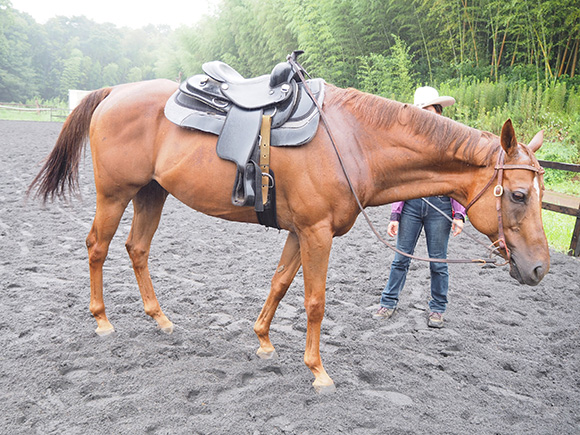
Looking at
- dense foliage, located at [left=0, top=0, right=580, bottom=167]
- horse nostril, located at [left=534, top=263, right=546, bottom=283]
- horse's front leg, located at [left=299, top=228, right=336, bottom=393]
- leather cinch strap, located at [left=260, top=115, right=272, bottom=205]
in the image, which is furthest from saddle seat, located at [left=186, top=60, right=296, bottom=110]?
dense foliage, located at [left=0, top=0, right=580, bottom=167]

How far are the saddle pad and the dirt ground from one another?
145 centimetres

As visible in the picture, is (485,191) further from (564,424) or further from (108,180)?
(108,180)

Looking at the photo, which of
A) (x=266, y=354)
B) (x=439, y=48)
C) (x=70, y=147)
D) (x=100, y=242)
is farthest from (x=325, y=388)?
(x=439, y=48)

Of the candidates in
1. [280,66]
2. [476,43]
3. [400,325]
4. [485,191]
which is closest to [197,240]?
[400,325]

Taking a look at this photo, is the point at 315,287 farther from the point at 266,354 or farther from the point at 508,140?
the point at 508,140

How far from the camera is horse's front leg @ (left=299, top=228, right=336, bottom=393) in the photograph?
2.44 metres

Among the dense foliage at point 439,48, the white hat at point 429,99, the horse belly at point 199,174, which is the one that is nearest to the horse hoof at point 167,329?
the horse belly at point 199,174

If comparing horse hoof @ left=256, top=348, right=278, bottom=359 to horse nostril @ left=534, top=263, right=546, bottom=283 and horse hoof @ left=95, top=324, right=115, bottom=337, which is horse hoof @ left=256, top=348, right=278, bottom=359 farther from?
horse nostril @ left=534, top=263, right=546, bottom=283

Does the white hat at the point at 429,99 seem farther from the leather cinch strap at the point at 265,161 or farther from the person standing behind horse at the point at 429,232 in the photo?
the leather cinch strap at the point at 265,161

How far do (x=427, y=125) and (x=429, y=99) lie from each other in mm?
1162

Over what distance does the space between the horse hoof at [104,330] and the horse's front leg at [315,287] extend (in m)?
1.43

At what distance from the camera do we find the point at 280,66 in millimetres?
2547

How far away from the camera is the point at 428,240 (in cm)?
352

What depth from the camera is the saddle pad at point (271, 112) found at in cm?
241
